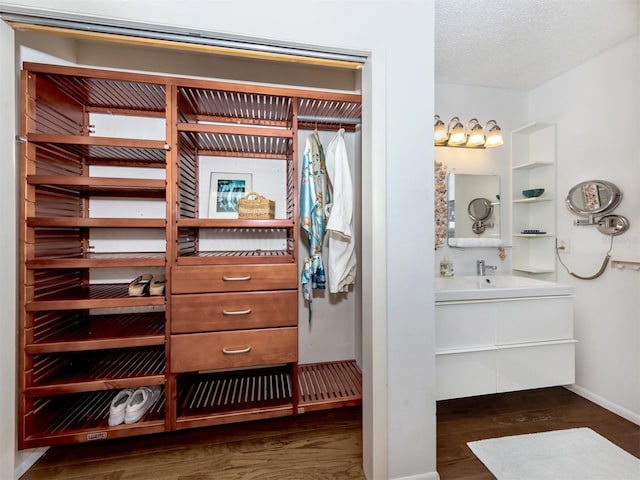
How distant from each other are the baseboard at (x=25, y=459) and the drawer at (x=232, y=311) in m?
0.93

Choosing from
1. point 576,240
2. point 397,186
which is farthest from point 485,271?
point 397,186

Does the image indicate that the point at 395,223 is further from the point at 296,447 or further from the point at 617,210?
the point at 617,210

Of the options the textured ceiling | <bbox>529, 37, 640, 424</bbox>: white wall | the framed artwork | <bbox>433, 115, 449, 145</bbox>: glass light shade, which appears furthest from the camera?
<bbox>433, 115, 449, 145</bbox>: glass light shade

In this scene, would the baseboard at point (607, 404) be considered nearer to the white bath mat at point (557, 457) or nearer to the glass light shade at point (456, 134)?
the white bath mat at point (557, 457)

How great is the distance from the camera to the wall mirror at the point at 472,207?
226 cm

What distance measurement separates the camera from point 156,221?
1.41 metres

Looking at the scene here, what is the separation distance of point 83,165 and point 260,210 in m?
1.16

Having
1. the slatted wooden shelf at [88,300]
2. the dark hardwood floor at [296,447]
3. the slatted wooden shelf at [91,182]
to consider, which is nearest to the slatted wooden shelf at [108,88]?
the slatted wooden shelf at [91,182]

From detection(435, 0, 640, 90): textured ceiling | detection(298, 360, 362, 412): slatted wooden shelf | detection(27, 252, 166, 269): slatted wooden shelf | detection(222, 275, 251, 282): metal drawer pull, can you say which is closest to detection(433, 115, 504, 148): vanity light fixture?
detection(435, 0, 640, 90): textured ceiling

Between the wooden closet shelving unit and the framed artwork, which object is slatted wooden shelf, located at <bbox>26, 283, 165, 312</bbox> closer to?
the wooden closet shelving unit

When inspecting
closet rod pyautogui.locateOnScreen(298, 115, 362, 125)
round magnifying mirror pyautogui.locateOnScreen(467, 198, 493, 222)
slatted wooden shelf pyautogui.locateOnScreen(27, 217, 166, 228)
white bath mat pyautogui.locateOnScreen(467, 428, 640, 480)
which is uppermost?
closet rod pyautogui.locateOnScreen(298, 115, 362, 125)

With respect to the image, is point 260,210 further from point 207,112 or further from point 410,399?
point 410,399

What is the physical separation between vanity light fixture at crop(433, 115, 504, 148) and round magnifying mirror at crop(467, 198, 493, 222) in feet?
1.46

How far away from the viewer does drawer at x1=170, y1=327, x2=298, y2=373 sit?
1401 millimetres
